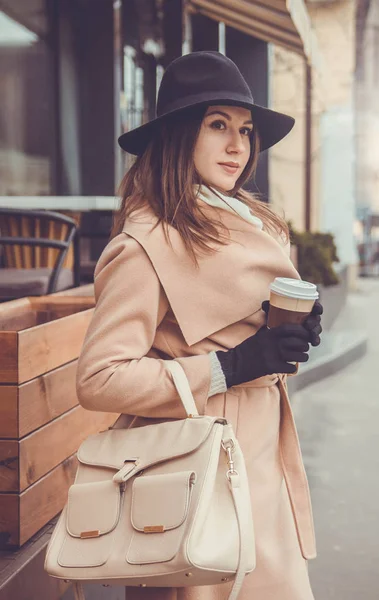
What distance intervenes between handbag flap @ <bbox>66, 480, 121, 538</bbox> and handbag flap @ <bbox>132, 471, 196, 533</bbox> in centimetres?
5

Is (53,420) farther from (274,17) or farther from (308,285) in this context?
(274,17)

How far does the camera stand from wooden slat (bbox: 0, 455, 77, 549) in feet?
6.81

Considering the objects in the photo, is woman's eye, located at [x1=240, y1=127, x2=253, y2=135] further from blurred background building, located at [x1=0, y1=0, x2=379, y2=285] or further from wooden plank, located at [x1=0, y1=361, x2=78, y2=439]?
blurred background building, located at [x1=0, y1=0, x2=379, y2=285]

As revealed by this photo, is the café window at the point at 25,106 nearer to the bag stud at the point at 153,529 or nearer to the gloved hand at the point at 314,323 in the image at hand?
the gloved hand at the point at 314,323

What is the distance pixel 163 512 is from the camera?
1.38 metres

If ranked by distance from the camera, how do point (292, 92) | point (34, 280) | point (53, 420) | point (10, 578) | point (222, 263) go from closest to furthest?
point (222, 263) < point (10, 578) < point (53, 420) < point (34, 280) < point (292, 92)

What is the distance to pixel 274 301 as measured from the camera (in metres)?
1.50

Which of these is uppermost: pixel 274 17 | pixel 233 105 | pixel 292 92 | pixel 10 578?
pixel 292 92

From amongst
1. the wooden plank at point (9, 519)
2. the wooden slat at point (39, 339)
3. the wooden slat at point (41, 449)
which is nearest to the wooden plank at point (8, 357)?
the wooden slat at point (39, 339)

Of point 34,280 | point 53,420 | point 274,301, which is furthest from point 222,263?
point 34,280

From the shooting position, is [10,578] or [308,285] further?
[10,578]

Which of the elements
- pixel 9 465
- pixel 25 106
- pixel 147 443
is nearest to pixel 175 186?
pixel 147 443

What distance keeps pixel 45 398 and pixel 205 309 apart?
843 millimetres

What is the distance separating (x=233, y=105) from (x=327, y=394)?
463 centimetres
